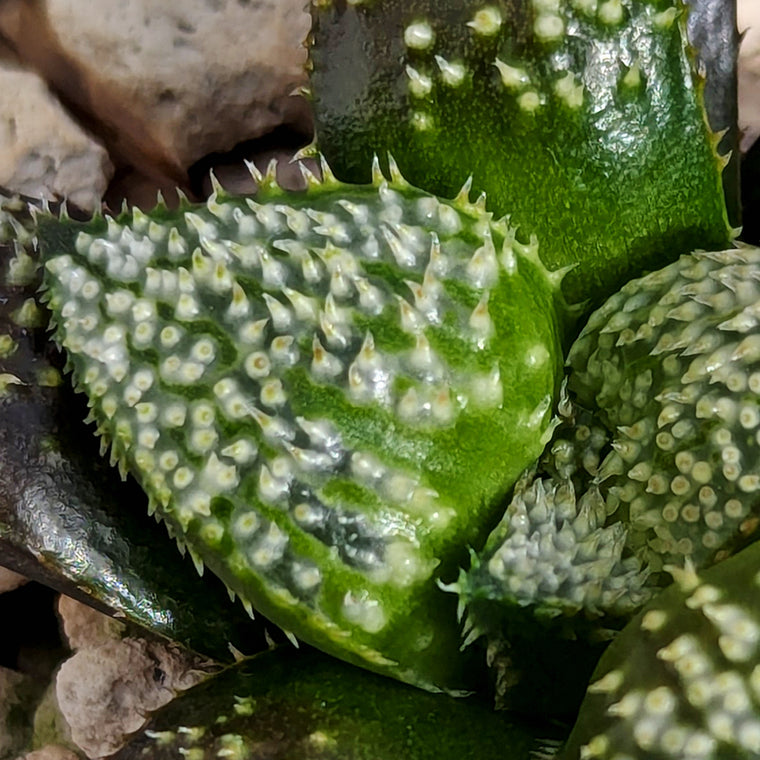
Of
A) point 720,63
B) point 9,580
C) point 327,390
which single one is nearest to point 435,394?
point 327,390

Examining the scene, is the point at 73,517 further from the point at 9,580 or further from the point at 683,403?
the point at 683,403

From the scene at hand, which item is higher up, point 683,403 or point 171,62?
point 171,62

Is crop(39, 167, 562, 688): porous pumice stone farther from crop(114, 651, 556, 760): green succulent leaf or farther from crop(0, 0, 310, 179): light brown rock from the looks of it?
crop(0, 0, 310, 179): light brown rock

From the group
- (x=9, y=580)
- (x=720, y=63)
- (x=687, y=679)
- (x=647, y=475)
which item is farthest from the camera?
(x=9, y=580)

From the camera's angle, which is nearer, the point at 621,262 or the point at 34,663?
the point at 621,262

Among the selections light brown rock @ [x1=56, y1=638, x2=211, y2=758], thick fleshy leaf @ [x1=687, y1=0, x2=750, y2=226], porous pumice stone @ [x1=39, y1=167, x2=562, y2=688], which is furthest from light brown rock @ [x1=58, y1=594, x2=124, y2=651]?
thick fleshy leaf @ [x1=687, y1=0, x2=750, y2=226]

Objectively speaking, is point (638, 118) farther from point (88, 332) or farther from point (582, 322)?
point (88, 332)

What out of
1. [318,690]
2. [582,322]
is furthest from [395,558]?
[582,322]
